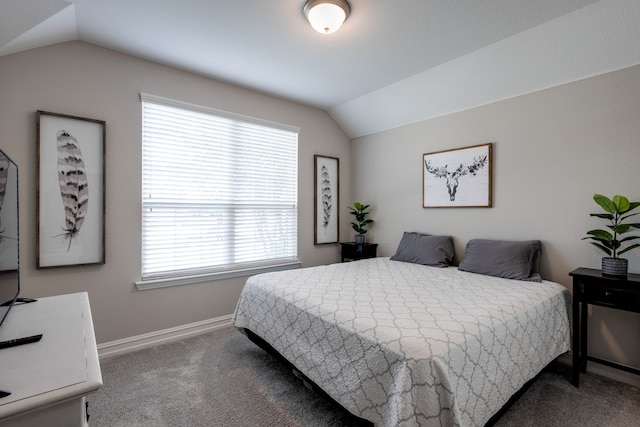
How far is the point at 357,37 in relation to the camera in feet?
7.91

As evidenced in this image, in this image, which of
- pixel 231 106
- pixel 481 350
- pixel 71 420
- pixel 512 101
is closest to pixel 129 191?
pixel 231 106

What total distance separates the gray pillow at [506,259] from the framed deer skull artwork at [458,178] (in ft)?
1.58

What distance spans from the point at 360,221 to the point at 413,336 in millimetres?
2810

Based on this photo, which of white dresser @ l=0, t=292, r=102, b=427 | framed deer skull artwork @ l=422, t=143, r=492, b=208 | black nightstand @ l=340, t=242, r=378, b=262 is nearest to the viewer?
white dresser @ l=0, t=292, r=102, b=427

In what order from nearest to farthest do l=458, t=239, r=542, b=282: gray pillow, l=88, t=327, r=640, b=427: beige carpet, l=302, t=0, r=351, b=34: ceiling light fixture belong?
l=88, t=327, r=640, b=427: beige carpet < l=302, t=0, r=351, b=34: ceiling light fixture < l=458, t=239, r=542, b=282: gray pillow

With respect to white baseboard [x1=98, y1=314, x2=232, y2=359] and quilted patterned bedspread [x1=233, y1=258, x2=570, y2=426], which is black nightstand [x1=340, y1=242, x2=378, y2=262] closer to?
quilted patterned bedspread [x1=233, y1=258, x2=570, y2=426]

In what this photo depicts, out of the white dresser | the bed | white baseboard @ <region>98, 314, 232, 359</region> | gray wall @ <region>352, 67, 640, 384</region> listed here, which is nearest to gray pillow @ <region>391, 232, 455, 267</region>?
gray wall @ <region>352, 67, 640, 384</region>

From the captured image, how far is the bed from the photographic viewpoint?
50.9 inches

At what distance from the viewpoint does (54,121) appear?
7.71 ft

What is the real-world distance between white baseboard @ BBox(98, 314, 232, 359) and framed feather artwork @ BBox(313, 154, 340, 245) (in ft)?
5.19

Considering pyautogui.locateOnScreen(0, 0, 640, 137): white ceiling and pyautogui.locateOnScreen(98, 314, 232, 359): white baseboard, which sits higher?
pyautogui.locateOnScreen(0, 0, 640, 137): white ceiling

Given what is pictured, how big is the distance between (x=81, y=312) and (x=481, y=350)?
77.9 inches

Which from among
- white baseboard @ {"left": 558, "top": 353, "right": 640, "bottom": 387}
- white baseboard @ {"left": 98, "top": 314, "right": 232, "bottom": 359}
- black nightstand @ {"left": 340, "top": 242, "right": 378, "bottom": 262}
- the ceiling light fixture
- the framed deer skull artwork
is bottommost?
white baseboard @ {"left": 558, "top": 353, "right": 640, "bottom": 387}

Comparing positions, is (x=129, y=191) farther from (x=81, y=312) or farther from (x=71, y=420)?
(x=71, y=420)
